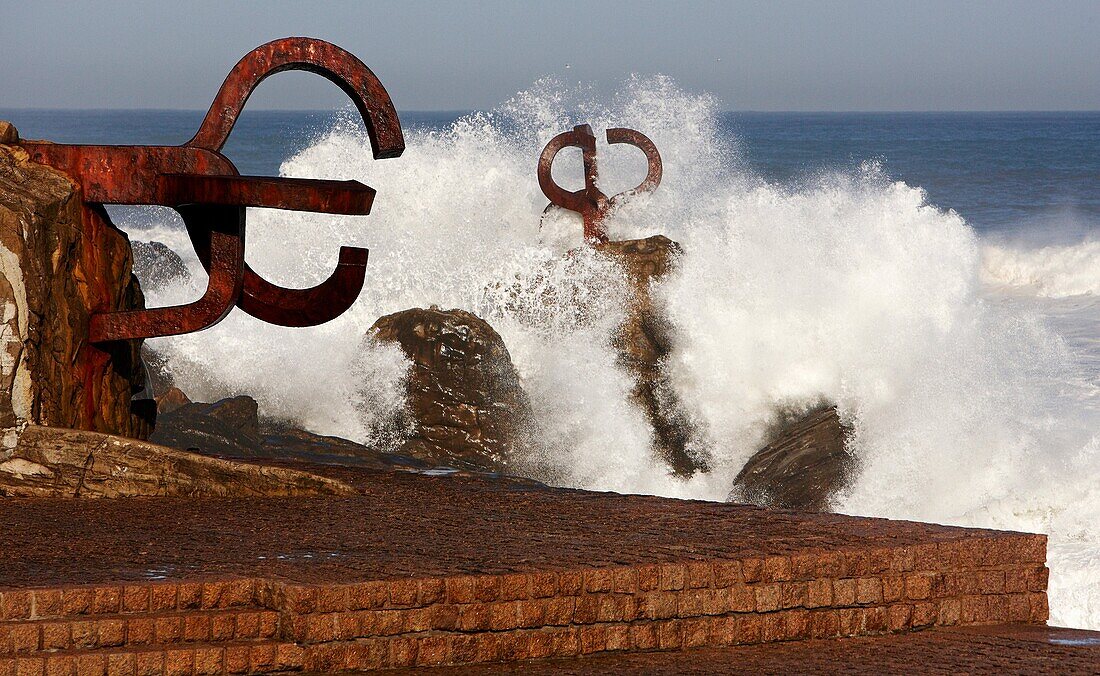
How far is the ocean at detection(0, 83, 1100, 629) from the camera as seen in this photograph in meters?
9.09

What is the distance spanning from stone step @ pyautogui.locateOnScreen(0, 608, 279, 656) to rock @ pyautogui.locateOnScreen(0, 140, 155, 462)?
192cm

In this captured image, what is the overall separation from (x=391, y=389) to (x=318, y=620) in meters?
6.89

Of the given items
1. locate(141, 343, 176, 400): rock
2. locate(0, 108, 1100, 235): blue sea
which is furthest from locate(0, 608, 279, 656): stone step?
locate(0, 108, 1100, 235): blue sea

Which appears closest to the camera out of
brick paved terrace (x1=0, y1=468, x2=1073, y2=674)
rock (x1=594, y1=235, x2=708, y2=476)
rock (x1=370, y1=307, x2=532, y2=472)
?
brick paved terrace (x1=0, y1=468, x2=1073, y2=674)

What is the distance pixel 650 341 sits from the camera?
479 inches

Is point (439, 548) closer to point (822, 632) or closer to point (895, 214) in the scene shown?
point (822, 632)

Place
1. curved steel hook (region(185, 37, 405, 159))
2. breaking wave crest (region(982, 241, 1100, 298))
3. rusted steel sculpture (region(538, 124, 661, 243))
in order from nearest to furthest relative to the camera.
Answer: curved steel hook (region(185, 37, 405, 159)), rusted steel sculpture (region(538, 124, 661, 243)), breaking wave crest (region(982, 241, 1100, 298))

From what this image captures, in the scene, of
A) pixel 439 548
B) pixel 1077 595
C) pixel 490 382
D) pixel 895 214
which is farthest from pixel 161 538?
pixel 895 214

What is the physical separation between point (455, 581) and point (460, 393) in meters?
6.37

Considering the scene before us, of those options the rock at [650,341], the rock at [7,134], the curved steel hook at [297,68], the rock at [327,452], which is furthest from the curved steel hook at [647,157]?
the rock at [7,134]

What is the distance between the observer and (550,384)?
37.2ft

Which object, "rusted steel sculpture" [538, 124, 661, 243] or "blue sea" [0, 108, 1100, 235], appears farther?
"blue sea" [0, 108, 1100, 235]

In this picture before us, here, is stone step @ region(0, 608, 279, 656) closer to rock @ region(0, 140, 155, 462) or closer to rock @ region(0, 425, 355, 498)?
rock @ region(0, 425, 355, 498)

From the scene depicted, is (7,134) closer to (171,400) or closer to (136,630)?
(136,630)
